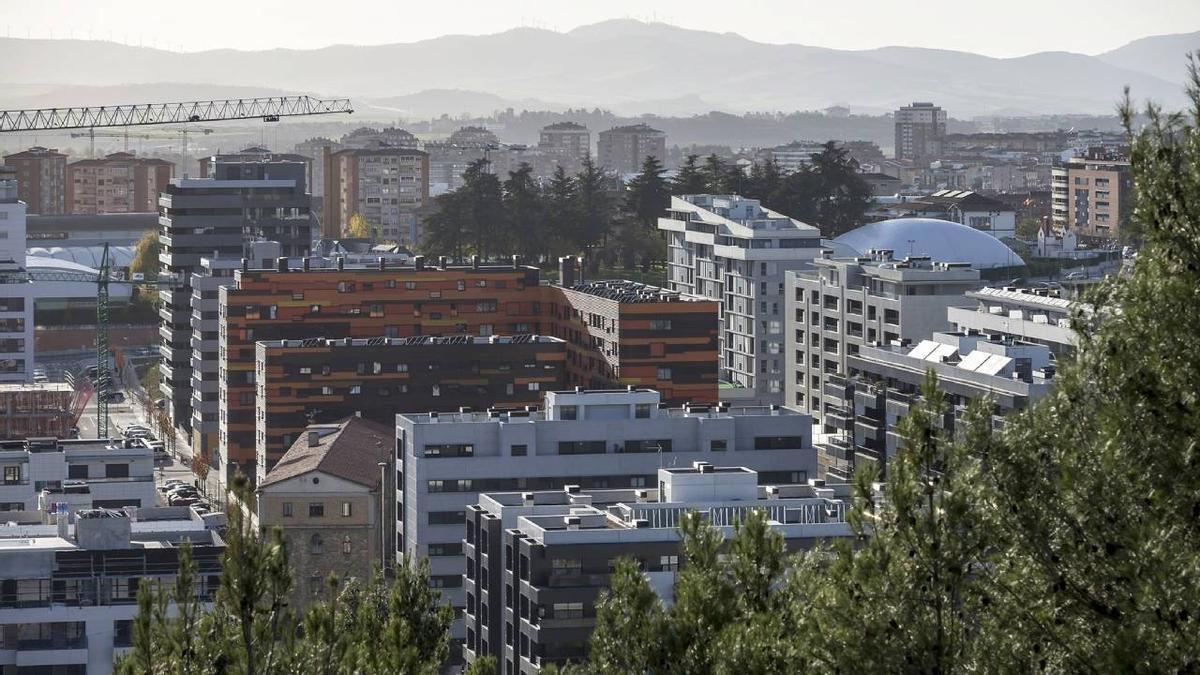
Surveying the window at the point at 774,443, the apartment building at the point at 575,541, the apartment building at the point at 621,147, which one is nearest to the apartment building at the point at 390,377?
the window at the point at 774,443

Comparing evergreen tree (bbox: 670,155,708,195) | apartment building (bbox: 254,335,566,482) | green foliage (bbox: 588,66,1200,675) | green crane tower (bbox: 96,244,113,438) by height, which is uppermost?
green foliage (bbox: 588,66,1200,675)

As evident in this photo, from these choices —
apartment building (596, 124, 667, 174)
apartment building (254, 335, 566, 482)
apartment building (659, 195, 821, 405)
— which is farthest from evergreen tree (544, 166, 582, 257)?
apartment building (596, 124, 667, 174)

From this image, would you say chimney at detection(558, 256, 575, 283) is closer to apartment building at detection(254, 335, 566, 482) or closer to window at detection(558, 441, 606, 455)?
apartment building at detection(254, 335, 566, 482)

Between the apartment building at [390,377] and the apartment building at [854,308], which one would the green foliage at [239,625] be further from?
the apartment building at [854,308]

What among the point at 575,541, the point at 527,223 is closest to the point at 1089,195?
the point at 527,223

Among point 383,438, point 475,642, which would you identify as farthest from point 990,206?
point 475,642

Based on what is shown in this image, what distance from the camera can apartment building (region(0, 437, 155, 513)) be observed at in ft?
151

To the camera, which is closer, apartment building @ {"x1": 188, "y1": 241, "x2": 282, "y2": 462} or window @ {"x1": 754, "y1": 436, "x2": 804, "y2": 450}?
window @ {"x1": 754, "y1": 436, "x2": 804, "y2": 450}

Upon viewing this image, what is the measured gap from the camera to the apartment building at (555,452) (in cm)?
4175

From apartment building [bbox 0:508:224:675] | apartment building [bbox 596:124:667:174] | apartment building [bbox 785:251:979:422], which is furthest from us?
apartment building [bbox 596:124:667:174]

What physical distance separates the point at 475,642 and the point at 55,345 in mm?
60270

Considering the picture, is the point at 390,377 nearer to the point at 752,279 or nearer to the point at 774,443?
the point at 774,443

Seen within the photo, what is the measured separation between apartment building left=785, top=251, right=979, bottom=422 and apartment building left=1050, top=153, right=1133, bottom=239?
48181 mm

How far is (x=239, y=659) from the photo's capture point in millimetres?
14258
